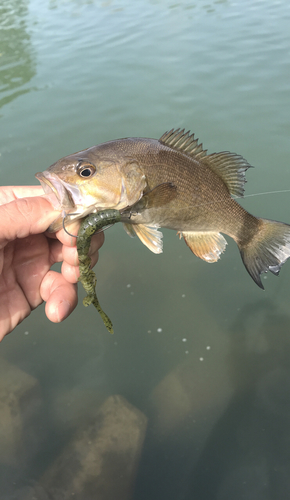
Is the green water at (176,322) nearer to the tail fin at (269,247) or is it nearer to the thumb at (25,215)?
the tail fin at (269,247)

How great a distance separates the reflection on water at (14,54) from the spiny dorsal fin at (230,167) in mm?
6996

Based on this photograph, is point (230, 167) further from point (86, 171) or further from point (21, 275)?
point (21, 275)

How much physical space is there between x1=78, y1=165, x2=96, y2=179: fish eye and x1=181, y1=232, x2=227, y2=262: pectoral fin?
2.49ft

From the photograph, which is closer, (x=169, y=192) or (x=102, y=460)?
(x=169, y=192)

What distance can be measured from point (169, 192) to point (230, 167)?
1.43 feet

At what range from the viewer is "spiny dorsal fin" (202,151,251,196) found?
84.8 inches

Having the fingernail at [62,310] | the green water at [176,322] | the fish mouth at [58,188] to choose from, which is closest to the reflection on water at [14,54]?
the green water at [176,322]

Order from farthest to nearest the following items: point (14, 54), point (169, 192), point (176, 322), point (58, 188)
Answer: point (14, 54), point (176, 322), point (169, 192), point (58, 188)

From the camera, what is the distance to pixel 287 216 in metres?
4.47

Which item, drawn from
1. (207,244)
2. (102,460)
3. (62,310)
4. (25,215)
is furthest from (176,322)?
(25,215)

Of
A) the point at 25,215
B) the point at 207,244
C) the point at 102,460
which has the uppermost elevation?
the point at 25,215

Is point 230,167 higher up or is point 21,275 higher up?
point 230,167

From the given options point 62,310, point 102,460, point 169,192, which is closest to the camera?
point 169,192

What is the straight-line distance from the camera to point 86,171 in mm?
1859
